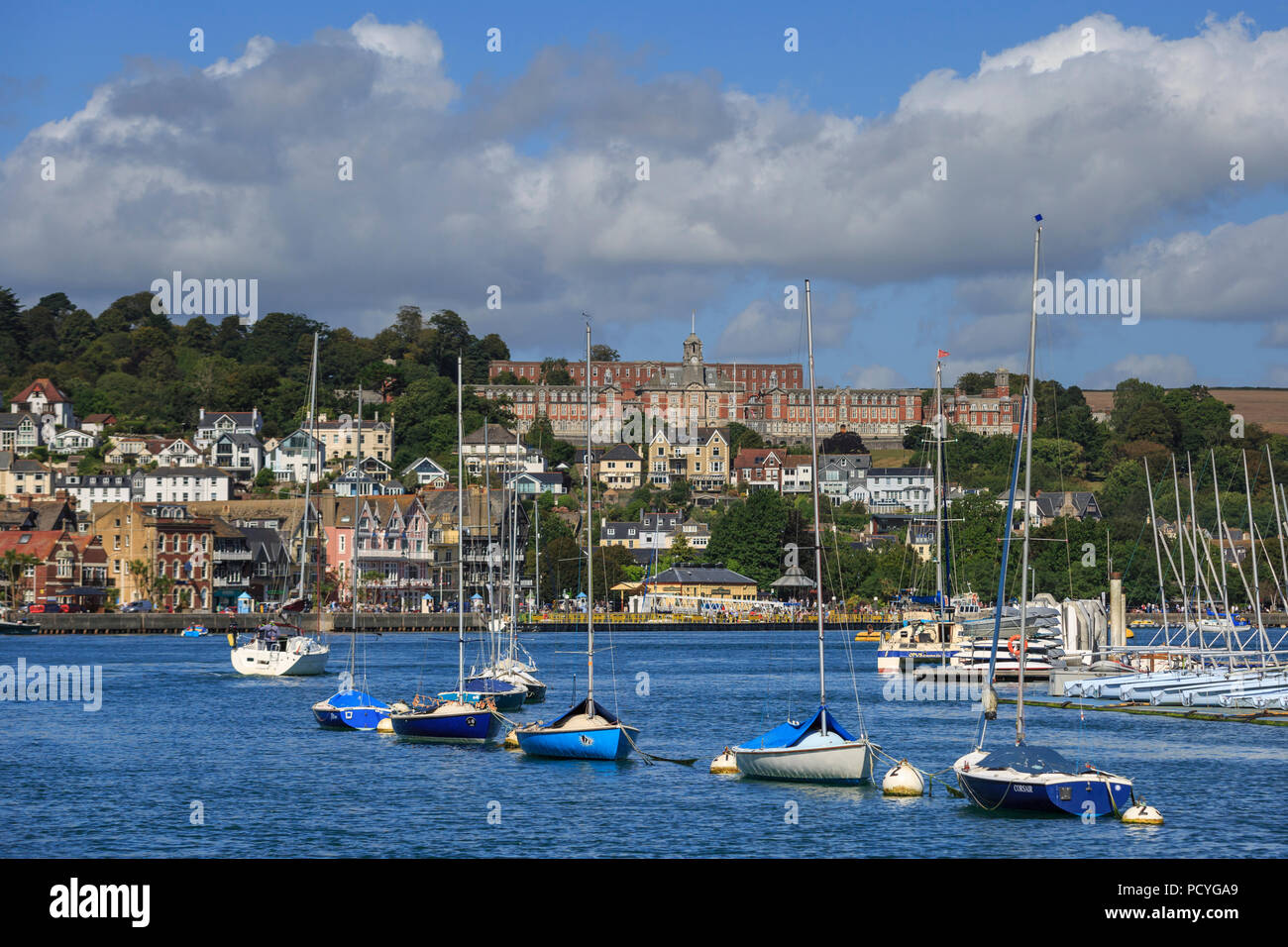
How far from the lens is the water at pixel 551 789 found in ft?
82.4

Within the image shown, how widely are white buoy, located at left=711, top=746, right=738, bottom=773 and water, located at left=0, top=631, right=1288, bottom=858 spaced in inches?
11.9

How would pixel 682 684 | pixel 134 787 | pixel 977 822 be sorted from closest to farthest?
pixel 977 822, pixel 134 787, pixel 682 684

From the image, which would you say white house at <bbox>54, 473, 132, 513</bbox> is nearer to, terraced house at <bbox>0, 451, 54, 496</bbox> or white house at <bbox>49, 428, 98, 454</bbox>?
terraced house at <bbox>0, 451, 54, 496</bbox>

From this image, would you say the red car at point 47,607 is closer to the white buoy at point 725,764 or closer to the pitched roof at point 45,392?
the white buoy at point 725,764

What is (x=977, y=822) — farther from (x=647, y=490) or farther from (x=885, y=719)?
(x=647, y=490)

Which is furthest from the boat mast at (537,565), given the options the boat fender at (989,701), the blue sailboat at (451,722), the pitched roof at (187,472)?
the boat fender at (989,701)

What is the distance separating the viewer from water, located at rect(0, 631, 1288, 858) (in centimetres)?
2511

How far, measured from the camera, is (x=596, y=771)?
33125 millimetres

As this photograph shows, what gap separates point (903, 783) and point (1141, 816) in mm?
4390

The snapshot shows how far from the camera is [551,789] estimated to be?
30984 millimetres

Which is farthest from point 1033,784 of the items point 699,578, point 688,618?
point 699,578

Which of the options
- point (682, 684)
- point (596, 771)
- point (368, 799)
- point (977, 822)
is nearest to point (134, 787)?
point (368, 799)

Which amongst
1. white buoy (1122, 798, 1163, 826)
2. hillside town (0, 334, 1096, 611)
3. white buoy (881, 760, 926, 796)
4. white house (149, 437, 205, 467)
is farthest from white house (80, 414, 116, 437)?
white buoy (1122, 798, 1163, 826)
